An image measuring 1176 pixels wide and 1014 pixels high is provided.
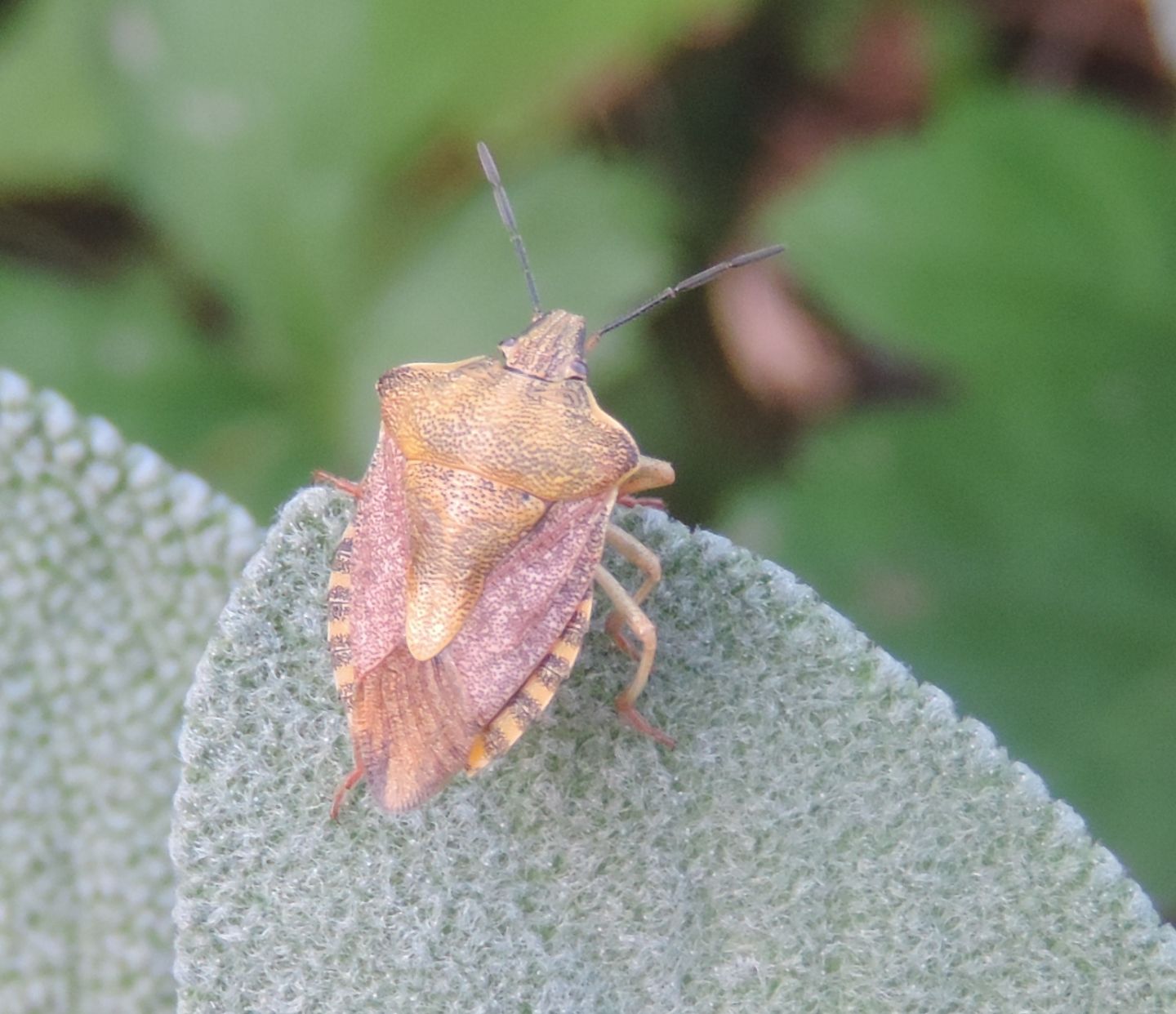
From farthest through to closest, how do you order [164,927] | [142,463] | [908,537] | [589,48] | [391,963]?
1. [589,48]
2. [908,537]
3. [164,927]
4. [142,463]
5. [391,963]

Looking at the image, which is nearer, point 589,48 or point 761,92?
point 589,48

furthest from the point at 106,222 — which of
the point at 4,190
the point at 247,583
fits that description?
the point at 247,583

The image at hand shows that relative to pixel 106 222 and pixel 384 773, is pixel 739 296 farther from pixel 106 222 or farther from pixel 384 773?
pixel 384 773

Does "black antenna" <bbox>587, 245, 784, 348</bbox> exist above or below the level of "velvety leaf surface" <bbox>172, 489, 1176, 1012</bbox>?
above

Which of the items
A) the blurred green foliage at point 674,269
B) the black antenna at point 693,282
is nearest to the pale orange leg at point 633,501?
the black antenna at point 693,282

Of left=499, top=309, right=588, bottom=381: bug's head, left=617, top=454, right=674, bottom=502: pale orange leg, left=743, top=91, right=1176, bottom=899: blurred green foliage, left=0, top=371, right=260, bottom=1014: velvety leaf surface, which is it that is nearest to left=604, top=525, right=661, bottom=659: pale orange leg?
left=617, top=454, right=674, bottom=502: pale orange leg

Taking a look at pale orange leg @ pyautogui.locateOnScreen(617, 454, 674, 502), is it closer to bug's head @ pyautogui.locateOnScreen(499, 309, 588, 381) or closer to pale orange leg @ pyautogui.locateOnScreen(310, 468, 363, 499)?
bug's head @ pyautogui.locateOnScreen(499, 309, 588, 381)
